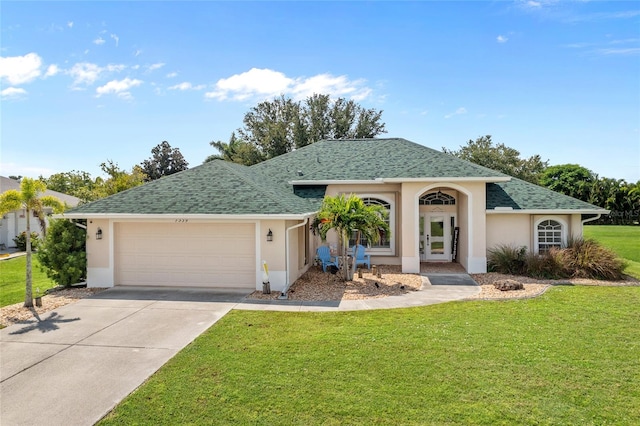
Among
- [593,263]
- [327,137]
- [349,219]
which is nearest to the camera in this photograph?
[349,219]

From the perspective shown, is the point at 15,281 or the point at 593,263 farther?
the point at 15,281

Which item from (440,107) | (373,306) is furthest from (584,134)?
(373,306)

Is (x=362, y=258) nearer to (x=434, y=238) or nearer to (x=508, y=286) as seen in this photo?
(x=434, y=238)

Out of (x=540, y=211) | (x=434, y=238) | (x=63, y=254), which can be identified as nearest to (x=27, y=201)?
(x=63, y=254)

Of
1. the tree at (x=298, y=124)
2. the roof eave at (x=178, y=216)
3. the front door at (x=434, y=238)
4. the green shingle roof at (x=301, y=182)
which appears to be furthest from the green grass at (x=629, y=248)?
the tree at (x=298, y=124)

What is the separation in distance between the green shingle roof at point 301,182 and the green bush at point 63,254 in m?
0.74

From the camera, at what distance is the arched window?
17.6m

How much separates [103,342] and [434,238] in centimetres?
1473

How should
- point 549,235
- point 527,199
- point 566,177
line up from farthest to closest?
point 566,177, point 527,199, point 549,235

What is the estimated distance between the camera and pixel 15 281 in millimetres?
14430

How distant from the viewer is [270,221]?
1207 cm

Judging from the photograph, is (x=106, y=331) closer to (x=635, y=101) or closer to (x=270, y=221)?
(x=270, y=221)

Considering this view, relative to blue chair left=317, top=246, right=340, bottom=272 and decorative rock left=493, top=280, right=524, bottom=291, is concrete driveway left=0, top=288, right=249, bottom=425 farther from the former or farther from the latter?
decorative rock left=493, top=280, right=524, bottom=291

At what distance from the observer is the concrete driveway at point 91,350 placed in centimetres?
514
